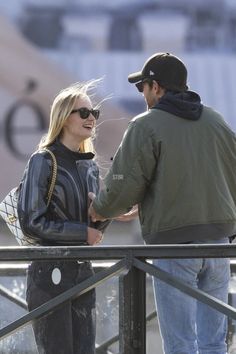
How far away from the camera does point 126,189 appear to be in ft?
13.5

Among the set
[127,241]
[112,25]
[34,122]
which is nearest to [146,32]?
[112,25]

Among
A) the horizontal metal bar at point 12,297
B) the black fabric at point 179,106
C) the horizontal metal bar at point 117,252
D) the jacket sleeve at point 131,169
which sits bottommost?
the horizontal metal bar at point 12,297

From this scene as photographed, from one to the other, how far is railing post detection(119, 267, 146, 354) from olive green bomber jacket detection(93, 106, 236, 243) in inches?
7.6

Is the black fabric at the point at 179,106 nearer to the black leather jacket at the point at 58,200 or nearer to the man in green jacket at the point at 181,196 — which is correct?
the man in green jacket at the point at 181,196

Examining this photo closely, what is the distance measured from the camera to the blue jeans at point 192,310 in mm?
4082

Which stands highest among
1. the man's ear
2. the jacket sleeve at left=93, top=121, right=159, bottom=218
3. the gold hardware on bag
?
the man's ear

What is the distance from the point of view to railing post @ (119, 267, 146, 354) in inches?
163

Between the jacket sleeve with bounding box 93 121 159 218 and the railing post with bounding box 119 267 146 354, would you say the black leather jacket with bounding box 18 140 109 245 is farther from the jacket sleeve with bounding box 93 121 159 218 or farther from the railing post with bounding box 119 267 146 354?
the railing post with bounding box 119 267 146 354

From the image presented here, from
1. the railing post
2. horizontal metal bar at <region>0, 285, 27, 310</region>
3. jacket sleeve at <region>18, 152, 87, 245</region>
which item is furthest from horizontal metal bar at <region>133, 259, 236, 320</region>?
horizontal metal bar at <region>0, 285, 27, 310</region>

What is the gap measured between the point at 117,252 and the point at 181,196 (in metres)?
0.35

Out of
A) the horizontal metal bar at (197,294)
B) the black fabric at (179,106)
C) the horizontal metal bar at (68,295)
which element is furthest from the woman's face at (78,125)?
the horizontal metal bar at (197,294)

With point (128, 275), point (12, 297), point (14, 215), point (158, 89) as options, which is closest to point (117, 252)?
point (128, 275)

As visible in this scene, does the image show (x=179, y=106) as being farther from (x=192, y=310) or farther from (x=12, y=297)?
(x=12, y=297)

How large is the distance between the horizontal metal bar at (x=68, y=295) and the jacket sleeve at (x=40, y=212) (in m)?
0.27
